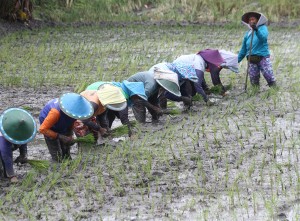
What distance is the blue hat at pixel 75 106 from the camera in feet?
20.2

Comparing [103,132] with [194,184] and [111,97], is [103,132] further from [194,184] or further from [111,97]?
[194,184]

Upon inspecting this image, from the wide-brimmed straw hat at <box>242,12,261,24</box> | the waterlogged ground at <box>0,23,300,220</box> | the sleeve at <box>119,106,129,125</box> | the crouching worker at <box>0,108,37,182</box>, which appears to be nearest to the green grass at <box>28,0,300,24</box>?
the waterlogged ground at <box>0,23,300,220</box>

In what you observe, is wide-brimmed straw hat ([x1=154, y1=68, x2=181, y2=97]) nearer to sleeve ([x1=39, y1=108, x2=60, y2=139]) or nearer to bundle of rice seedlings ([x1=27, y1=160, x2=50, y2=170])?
sleeve ([x1=39, y1=108, x2=60, y2=139])

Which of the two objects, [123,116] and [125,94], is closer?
[123,116]

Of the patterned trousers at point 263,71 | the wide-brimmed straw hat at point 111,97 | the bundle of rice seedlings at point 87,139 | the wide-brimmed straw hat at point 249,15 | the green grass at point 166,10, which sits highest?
the wide-brimmed straw hat at point 249,15

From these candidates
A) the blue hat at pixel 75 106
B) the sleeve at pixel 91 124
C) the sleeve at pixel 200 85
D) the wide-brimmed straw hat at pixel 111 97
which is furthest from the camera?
the sleeve at pixel 200 85

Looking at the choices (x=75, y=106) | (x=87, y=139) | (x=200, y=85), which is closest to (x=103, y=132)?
(x=87, y=139)

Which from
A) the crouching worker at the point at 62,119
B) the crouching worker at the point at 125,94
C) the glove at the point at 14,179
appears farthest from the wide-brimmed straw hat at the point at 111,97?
the glove at the point at 14,179

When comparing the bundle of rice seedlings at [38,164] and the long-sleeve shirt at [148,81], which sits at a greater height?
the bundle of rice seedlings at [38,164]

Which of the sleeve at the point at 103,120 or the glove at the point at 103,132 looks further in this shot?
the sleeve at the point at 103,120

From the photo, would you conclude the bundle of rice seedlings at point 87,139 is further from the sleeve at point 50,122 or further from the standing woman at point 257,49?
the standing woman at point 257,49

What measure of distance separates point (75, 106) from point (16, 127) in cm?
65

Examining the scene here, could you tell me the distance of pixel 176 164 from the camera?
6191 mm

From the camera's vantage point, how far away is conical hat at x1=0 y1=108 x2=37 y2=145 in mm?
5727
